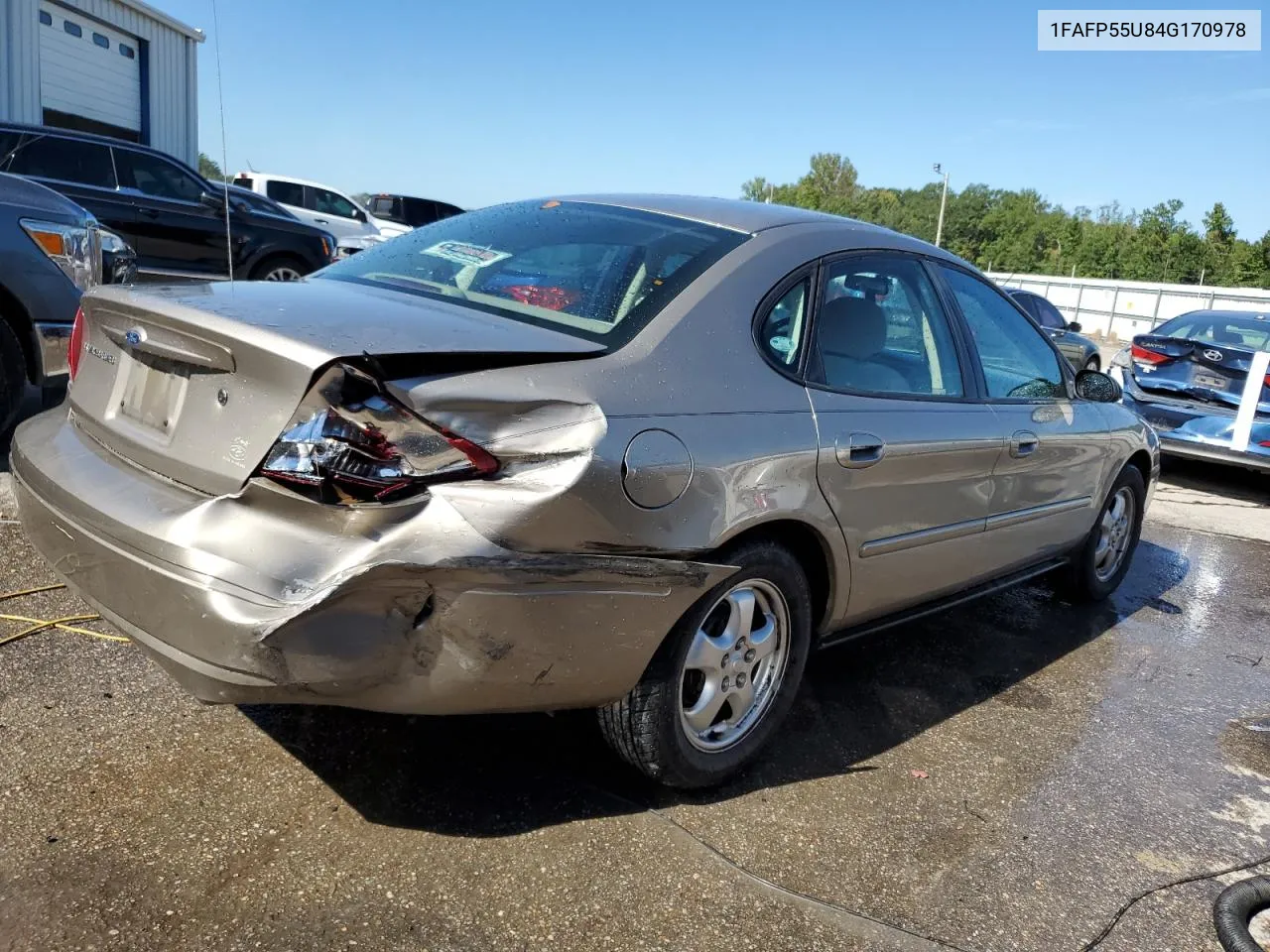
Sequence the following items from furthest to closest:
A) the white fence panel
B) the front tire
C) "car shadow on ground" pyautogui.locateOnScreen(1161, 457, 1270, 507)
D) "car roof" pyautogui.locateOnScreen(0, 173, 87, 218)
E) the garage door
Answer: the white fence panel < the garage door < "car shadow on ground" pyautogui.locateOnScreen(1161, 457, 1270, 507) < "car roof" pyautogui.locateOnScreen(0, 173, 87, 218) < the front tire

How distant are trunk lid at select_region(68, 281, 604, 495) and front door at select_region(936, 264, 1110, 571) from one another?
1.93m

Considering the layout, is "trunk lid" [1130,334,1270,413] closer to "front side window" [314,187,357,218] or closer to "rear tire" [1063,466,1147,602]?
"rear tire" [1063,466,1147,602]

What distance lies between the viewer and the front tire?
255cm

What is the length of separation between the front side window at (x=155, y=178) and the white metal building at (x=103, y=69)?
6174 millimetres

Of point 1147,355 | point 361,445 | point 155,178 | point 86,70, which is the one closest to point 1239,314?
point 1147,355

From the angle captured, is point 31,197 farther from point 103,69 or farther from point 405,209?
point 405,209

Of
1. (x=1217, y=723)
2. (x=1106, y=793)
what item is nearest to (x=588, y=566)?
(x=1106, y=793)

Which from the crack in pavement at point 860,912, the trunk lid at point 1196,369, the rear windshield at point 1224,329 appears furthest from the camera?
the rear windshield at point 1224,329

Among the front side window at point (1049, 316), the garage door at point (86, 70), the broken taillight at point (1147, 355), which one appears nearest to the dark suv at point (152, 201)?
the garage door at point (86, 70)

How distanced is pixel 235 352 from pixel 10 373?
11.2 ft

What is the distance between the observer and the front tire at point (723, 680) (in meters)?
2.55

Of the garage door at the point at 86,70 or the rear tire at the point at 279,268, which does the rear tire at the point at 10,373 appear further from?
the garage door at the point at 86,70

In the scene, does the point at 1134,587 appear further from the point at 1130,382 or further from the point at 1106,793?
the point at 1130,382

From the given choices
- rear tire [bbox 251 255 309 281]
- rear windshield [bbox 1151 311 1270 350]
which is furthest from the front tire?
rear tire [bbox 251 255 309 281]
